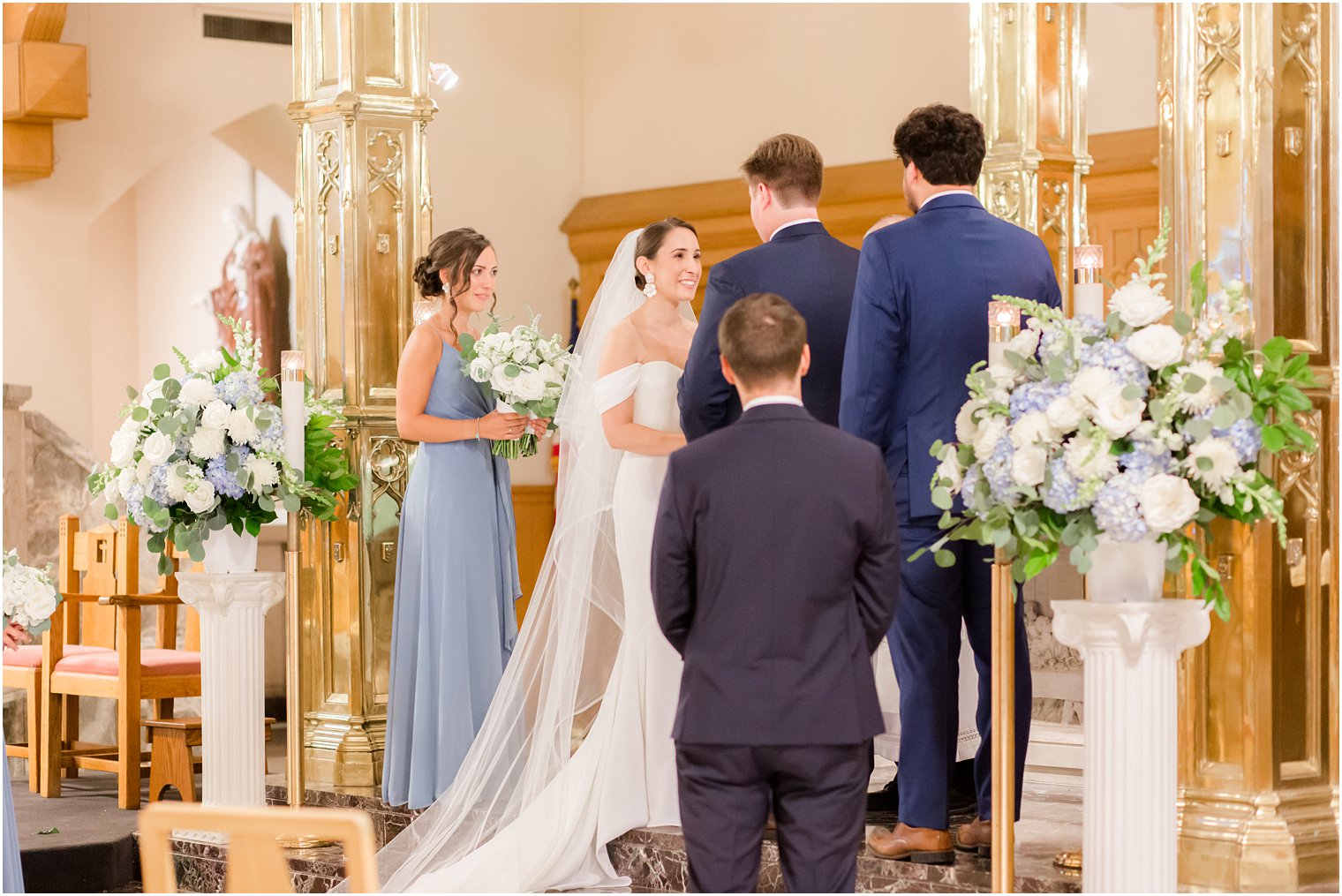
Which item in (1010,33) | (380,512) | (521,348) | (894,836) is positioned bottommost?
(894,836)

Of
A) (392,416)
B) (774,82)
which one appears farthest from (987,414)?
(774,82)

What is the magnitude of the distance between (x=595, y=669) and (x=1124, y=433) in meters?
2.08

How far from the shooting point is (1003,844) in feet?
11.7

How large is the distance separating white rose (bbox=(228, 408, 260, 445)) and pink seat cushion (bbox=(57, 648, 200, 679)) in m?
1.79

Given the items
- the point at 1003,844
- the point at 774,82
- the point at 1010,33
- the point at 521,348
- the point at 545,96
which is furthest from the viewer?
the point at 545,96

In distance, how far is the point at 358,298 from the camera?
5895 millimetres

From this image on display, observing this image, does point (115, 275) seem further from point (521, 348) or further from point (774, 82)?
point (521, 348)

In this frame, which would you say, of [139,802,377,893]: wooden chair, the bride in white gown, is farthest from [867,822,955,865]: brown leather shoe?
[139,802,377,893]: wooden chair

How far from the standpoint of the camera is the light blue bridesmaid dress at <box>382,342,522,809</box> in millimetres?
5371

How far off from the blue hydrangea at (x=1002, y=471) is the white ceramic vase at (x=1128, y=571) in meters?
0.24

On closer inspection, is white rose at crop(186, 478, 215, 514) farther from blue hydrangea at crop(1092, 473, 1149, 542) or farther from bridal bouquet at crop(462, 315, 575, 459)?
blue hydrangea at crop(1092, 473, 1149, 542)

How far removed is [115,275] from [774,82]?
443 cm

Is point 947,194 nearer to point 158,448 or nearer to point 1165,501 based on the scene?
point 1165,501

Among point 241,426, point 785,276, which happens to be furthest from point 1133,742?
point 241,426
